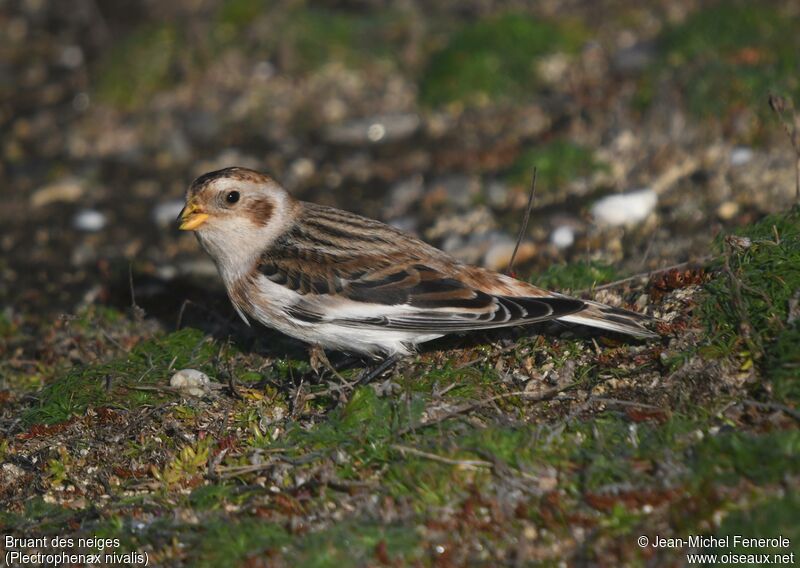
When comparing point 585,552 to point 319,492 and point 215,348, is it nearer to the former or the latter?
point 319,492

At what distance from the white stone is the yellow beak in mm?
2575

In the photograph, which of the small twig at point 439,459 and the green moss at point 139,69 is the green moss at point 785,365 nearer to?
the small twig at point 439,459

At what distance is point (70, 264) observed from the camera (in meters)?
6.77

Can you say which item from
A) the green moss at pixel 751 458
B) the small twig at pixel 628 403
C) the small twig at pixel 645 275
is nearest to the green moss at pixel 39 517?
the small twig at pixel 628 403

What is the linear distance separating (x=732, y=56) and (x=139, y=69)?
4711 millimetres

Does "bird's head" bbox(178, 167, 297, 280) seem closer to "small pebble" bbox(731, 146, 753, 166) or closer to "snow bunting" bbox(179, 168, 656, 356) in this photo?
"snow bunting" bbox(179, 168, 656, 356)

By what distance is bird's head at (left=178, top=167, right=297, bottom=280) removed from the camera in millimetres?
4715

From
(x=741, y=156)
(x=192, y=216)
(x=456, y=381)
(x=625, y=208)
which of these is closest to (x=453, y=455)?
(x=456, y=381)

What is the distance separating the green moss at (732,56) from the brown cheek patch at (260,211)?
11.4 feet

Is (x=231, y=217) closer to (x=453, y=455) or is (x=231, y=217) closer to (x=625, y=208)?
(x=453, y=455)

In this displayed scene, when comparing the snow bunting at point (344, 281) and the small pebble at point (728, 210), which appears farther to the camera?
the small pebble at point (728, 210)

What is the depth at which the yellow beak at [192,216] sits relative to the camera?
4703 mm

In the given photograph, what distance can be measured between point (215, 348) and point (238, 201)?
730 mm

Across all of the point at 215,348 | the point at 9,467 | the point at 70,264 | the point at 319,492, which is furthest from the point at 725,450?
the point at 70,264
